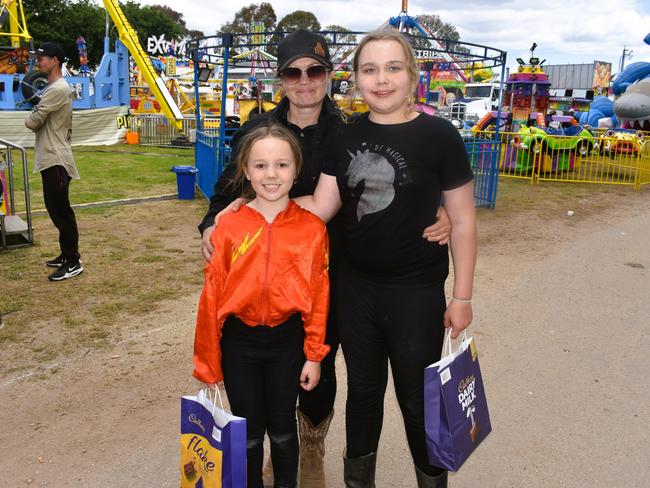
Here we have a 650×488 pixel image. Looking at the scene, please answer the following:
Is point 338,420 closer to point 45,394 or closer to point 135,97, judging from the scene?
point 45,394

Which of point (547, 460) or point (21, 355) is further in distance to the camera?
point (21, 355)

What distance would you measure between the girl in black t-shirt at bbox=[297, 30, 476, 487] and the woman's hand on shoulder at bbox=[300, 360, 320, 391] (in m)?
0.15

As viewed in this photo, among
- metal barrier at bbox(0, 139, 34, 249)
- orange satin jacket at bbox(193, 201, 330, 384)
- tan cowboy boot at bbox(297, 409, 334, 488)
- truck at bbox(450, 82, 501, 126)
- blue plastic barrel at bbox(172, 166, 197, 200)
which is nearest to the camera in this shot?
orange satin jacket at bbox(193, 201, 330, 384)

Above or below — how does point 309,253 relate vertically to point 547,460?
above

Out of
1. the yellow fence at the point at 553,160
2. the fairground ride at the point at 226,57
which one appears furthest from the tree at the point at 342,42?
the yellow fence at the point at 553,160

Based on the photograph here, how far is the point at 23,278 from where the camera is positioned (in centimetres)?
565

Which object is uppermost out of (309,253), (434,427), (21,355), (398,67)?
(398,67)

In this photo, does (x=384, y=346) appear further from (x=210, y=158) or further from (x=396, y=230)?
(x=210, y=158)

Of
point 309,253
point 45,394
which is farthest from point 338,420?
point 45,394

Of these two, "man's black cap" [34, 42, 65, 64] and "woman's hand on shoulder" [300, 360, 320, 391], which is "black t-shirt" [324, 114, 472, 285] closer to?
"woman's hand on shoulder" [300, 360, 320, 391]

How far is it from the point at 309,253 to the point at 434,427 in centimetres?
77

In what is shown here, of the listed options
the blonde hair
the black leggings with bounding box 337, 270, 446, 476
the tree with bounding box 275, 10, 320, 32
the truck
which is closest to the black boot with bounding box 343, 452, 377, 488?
the black leggings with bounding box 337, 270, 446, 476

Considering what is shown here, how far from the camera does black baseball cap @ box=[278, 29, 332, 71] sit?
7.61ft

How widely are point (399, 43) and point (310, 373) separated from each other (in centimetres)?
125
